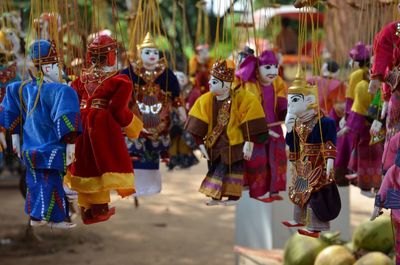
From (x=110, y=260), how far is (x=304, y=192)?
3.85 m

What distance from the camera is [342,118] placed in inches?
198

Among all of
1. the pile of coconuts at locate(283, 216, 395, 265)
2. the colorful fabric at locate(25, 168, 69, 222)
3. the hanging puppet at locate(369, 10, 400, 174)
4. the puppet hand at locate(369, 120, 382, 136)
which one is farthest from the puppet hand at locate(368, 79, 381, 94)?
the colorful fabric at locate(25, 168, 69, 222)

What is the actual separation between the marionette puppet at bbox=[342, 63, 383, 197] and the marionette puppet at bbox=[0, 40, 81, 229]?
5.70 feet


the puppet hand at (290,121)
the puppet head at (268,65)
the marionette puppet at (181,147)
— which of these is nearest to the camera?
the puppet hand at (290,121)

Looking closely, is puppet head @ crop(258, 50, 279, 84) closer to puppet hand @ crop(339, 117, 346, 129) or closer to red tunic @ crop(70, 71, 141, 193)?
puppet hand @ crop(339, 117, 346, 129)

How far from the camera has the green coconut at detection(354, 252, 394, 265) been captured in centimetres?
475

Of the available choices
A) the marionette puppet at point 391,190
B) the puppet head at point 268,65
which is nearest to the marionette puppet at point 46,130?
the puppet head at point 268,65

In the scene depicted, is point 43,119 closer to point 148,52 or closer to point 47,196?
point 47,196

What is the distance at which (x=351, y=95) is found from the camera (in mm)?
4828

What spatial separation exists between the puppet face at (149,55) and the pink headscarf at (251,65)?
1.71 feet

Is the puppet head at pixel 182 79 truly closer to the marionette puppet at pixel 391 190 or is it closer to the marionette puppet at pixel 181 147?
the marionette puppet at pixel 181 147

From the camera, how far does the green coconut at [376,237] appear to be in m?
5.12

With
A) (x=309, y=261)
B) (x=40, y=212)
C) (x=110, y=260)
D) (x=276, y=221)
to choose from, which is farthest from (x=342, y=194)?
(x=40, y=212)

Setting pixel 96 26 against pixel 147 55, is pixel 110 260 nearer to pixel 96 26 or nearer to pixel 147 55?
pixel 147 55
